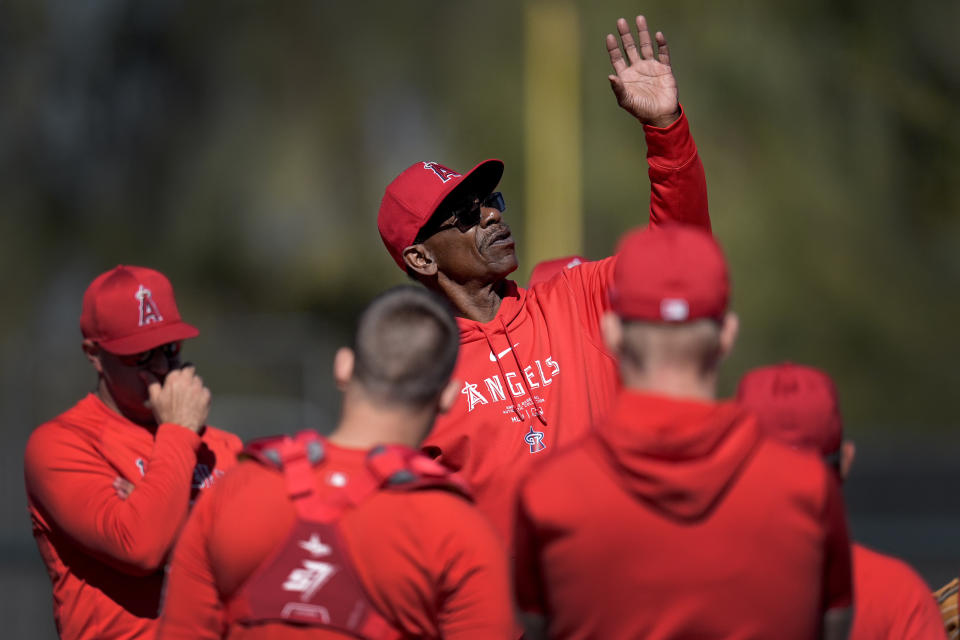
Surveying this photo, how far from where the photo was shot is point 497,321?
4438 millimetres

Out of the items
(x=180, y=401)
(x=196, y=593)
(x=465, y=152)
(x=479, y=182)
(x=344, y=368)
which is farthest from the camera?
(x=465, y=152)

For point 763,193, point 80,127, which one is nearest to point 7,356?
point 80,127

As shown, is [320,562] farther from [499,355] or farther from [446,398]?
[499,355]

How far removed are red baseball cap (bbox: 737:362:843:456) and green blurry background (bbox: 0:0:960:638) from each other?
20.0m

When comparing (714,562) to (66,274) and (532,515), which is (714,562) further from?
(66,274)

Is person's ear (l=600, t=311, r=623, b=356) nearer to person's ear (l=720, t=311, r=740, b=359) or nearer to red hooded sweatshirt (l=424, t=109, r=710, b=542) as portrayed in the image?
person's ear (l=720, t=311, r=740, b=359)

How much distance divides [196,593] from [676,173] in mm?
2122

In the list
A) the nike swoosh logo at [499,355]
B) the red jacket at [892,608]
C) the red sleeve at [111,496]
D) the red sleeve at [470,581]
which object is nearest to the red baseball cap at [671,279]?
the red sleeve at [470,581]

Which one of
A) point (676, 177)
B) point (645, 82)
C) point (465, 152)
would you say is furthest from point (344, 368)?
point (465, 152)

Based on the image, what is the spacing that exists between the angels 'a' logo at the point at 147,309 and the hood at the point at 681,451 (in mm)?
2100

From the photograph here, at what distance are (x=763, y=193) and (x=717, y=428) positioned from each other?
23628 millimetres

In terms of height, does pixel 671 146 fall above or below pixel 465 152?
below

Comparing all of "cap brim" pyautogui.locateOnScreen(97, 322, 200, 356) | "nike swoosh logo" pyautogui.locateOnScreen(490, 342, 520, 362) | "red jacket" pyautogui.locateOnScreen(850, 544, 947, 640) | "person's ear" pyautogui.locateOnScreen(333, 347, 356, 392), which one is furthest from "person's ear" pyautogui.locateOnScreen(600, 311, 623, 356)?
"cap brim" pyautogui.locateOnScreen(97, 322, 200, 356)

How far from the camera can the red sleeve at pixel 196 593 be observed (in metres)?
2.88
